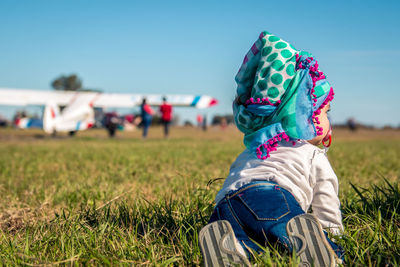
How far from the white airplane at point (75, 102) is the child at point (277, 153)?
70.3 ft

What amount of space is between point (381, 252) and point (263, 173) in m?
0.63

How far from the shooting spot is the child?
171cm

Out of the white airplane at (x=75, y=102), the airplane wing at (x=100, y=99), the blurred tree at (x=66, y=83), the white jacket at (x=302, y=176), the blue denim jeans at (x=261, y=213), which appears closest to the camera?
the blue denim jeans at (x=261, y=213)

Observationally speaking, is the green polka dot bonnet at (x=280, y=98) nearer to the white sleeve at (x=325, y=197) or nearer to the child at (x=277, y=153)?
the child at (x=277, y=153)

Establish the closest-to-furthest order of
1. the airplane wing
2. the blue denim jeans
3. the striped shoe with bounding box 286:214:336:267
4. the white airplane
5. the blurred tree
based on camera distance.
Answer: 1. the striped shoe with bounding box 286:214:336:267
2. the blue denim jeans
3. the white airplane
4. the airplane wing
5. the blurred tree

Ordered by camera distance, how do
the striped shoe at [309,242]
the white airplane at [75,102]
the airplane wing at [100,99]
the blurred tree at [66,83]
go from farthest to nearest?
the blurred tree at [66,83]
the airplane wing at [100,99]
the white airplane at [75,102]
the striped shoe at [309,242]

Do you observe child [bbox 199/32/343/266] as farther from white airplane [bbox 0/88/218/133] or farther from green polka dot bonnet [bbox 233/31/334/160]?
white airplane [bbox 0/88/218/133]

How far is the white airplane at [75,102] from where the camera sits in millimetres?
22156

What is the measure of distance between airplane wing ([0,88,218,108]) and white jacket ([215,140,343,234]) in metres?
24.3

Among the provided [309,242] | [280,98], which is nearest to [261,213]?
[309,242]

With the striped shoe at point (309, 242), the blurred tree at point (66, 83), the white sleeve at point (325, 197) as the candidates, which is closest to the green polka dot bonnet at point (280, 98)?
the white sleeve at point (325, 197)

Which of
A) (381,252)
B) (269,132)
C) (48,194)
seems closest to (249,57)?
(269,132)

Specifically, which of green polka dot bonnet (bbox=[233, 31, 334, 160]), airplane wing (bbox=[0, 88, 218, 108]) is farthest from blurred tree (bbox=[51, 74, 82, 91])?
green polka dot bonnet (bbox=[233, 31, 334, 160])

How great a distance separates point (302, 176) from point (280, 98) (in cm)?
42
